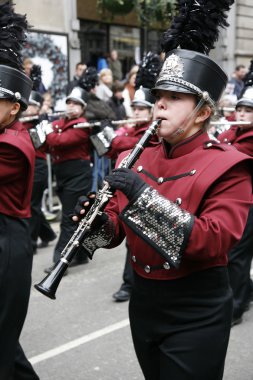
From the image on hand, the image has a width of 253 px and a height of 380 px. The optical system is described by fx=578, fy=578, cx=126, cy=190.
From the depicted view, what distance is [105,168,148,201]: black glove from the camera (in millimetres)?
2223

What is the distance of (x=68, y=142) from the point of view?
21.6 ft

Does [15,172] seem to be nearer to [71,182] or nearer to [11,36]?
[11,36]

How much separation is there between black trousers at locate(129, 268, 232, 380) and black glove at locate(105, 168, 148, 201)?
431 millimetres

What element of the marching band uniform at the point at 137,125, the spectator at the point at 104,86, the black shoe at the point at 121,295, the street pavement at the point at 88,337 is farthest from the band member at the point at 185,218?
the spectator at the point at 104,86

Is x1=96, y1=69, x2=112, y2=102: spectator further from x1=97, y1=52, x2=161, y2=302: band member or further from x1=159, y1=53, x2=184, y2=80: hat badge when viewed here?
x1=159, y1=53, x2=184, y2=80: hat badge

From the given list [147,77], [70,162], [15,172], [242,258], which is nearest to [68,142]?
[70,162]

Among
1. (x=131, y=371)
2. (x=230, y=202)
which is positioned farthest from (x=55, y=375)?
(x=230, y=202)

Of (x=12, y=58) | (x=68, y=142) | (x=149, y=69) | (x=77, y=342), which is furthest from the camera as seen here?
(x=68, y=142)

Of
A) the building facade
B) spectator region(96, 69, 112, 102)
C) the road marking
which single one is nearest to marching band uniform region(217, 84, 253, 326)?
the road marking

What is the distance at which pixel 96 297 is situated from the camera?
544 cm

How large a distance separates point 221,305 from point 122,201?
0.64m

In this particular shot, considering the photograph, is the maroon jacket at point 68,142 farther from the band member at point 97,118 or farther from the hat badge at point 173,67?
the hat badge at point 173,67

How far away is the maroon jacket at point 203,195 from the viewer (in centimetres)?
220

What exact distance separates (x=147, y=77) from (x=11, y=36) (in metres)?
3.15
